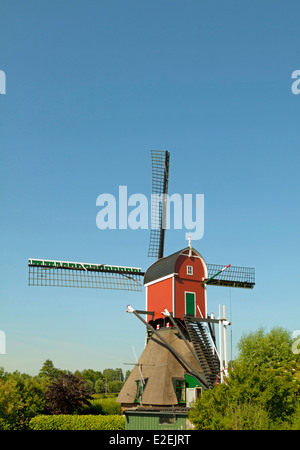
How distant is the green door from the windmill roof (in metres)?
2.05

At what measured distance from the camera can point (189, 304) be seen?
34156mm

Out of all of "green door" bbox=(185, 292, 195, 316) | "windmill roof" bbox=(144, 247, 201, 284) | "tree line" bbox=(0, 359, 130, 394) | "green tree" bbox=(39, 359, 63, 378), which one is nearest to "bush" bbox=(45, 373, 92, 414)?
"tree line" bbox=(0, 359, 130, 394)

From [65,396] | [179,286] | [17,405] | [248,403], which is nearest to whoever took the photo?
[248,403]

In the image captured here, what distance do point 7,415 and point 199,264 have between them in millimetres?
17641

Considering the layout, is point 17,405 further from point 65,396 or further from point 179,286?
point 179,286

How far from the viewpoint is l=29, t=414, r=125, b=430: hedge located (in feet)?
116

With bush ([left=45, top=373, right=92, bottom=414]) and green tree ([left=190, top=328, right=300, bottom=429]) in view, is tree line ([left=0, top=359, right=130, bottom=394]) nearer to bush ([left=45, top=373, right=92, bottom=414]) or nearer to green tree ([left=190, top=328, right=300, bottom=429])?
bush ([left=45, top=373, right=92, bottom=414])

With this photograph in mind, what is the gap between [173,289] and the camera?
110 ft

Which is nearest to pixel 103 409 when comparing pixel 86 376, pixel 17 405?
pixel 17 405

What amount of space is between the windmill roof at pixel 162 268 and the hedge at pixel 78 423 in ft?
34.2

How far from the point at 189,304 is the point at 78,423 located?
11.9m

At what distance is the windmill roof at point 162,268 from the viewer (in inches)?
1362

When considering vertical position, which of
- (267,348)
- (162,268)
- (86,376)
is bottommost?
(86,376)
